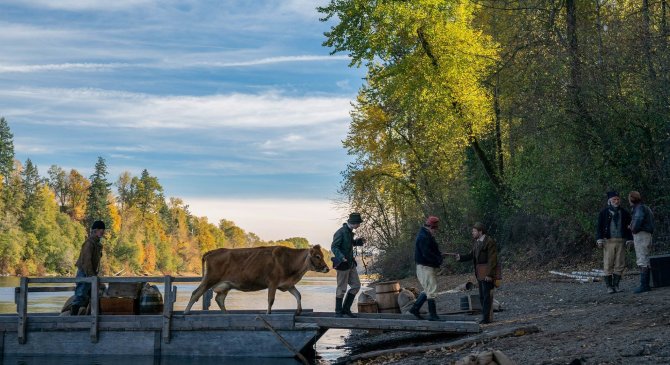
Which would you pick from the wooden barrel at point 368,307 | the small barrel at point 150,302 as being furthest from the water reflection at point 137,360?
the wooden barrel at point 368,307

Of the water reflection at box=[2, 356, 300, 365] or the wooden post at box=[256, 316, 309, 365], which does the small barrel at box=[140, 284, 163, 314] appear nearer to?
the water reflection at box=[2, 356, 300, 365]

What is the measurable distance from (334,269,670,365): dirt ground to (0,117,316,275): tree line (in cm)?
9178

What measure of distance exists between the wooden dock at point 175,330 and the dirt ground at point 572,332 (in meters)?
1.02

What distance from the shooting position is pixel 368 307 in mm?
19781

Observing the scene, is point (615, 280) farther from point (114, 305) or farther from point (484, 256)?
point (114, 305)

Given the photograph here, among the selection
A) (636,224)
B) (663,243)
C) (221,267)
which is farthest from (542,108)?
(221,267)

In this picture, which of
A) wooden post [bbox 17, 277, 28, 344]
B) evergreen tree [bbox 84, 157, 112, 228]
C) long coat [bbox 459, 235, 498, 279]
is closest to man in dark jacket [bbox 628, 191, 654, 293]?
long coat [bbox 459, 235, 498, 279]

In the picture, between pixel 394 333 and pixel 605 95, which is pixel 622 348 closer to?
pixel 394 333

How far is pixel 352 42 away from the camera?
119ft

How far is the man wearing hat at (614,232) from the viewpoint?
63.2ft

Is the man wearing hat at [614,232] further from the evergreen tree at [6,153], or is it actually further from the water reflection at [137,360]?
the evergreen tree at [6,153]

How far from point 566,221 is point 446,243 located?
344 inches

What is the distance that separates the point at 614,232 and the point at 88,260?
487 inches

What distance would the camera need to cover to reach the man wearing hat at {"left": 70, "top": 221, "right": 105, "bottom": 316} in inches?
680
